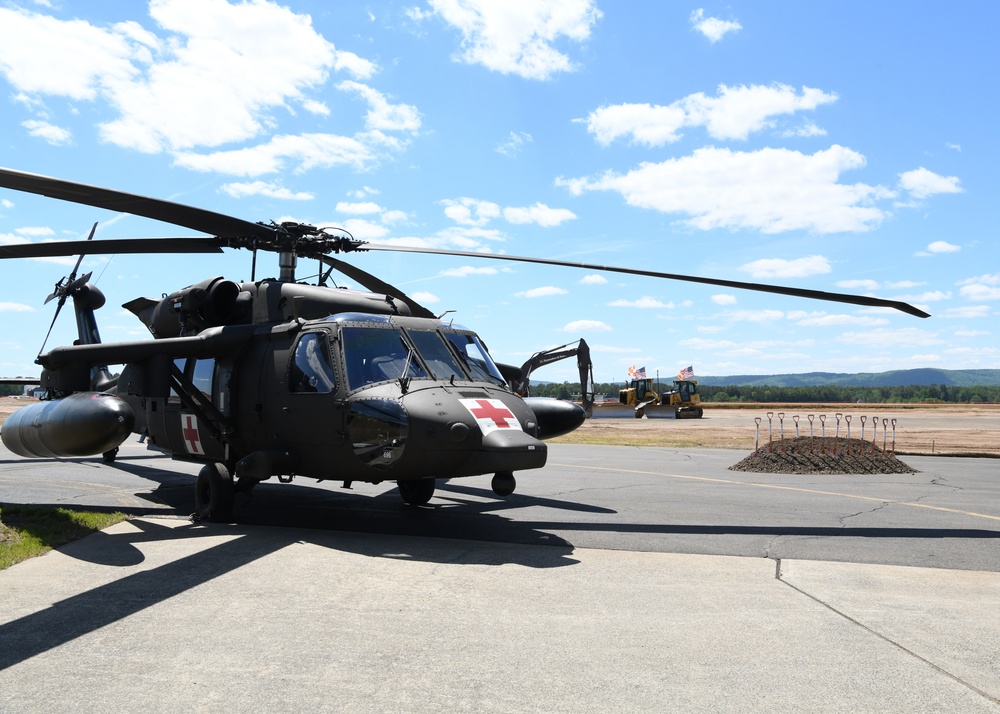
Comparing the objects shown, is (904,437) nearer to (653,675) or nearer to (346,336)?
(346,336)

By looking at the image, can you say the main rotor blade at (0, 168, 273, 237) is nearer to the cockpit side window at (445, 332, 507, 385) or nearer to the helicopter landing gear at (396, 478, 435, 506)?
the cockpit side window at (445, 332, 507, 385)

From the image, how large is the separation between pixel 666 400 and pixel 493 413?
46.3m

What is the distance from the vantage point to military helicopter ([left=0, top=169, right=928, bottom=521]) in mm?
8008

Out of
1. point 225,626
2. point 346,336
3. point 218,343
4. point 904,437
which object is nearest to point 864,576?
point 225,626

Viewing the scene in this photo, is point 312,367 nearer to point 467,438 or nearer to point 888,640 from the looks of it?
point 467,438

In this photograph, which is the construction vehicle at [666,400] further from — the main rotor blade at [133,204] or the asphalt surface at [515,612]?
the main rotor blade at [133,204]

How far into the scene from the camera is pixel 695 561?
24.2ft

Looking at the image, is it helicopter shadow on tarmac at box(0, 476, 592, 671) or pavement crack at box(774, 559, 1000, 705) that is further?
helicopter shadow on tarmac at box(0, 476, 592, 671)

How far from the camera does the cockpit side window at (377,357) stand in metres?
8.81

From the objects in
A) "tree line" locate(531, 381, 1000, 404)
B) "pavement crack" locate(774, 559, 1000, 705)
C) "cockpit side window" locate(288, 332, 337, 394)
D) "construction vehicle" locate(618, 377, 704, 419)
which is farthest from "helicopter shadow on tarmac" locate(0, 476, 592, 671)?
"tree line" locate(531, 381, 1000, 404)

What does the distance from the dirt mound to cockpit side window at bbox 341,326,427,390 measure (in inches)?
417

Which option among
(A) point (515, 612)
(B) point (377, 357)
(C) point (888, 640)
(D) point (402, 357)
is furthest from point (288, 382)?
(C) point (888, 640)

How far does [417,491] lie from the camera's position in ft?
35.7

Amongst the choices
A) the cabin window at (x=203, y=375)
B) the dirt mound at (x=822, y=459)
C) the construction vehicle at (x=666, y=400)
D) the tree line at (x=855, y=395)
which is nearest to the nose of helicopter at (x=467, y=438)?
the cabin window at (x=203, y=375)
